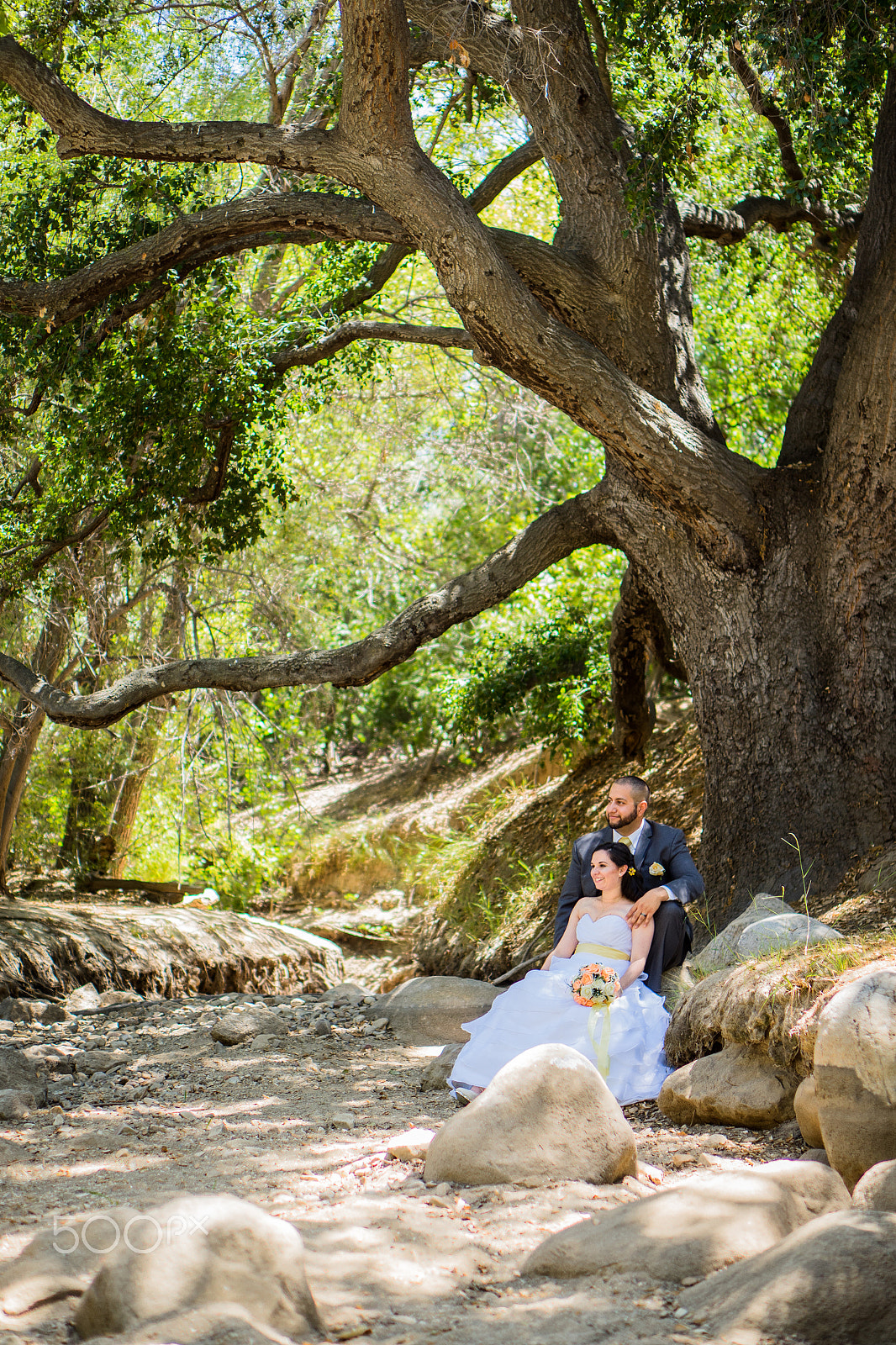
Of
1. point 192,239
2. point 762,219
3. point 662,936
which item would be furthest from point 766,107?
point 662,936

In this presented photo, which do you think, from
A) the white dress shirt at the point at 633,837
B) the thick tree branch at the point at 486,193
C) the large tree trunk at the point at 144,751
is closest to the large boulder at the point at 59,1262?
the white dress shirt at the point at 633,837

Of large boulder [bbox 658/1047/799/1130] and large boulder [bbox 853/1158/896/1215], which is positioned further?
large boulder [bbox 658/1047/799/1130]

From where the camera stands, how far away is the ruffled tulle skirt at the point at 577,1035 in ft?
15.4

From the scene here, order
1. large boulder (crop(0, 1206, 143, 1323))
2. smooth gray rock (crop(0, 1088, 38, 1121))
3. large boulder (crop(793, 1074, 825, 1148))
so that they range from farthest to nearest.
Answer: smooth gray rock (crop(0, 1088, 38, 1121)) → large boulder (crop(793, 1074, 825, 1148)) → large boulder (crop(0, 1206, 143, 1323))

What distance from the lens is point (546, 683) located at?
32.5 feet

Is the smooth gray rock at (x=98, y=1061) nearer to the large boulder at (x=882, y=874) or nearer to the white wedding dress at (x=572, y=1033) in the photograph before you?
the white wedding dress at (x=572, y=1033)

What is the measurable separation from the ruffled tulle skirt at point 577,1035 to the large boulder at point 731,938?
0.30 m

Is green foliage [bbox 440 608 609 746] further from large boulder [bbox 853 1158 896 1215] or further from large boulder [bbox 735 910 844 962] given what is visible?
large boulder [bbox 853 1158 896 1215]

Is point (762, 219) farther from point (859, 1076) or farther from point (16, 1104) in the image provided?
point (16, 1104)

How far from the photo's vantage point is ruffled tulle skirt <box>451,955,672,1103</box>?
4.69m

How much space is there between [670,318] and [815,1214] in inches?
221

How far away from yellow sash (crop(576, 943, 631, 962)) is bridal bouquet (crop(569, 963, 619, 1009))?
31 cm

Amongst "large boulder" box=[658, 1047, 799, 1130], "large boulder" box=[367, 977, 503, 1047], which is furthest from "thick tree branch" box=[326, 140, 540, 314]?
"large boulder" box=[658, 1047, 799, 1130]

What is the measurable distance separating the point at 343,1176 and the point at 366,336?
621 centimetres
